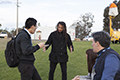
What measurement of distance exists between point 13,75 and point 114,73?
16.7ft

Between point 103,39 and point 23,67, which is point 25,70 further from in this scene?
point 103,39

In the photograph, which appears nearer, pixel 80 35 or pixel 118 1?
pixel 118 1

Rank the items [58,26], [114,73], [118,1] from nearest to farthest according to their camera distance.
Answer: [114,73]
[58,26]
[118,1]

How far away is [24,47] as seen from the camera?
3012 mm

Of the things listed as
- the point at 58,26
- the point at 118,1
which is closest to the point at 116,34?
the point at 58,26

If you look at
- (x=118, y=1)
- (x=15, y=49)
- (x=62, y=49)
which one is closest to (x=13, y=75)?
(x=62, y=49)

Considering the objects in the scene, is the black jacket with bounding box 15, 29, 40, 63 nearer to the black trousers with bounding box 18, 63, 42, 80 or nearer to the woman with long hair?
the black trousers with bounding box 18, 63, 42, 80

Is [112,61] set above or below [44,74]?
above

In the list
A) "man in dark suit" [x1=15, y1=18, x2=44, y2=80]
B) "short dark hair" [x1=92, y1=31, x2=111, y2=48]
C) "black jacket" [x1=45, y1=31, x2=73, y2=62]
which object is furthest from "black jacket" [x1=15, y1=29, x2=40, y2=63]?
"black jacket" [x1=45, y1=31, x2=73, y2=62]

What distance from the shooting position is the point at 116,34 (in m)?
19.9

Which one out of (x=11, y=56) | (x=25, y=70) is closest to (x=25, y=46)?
(x=11, y=56)

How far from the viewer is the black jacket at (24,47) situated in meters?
3.02

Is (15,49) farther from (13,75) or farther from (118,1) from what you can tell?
(118,1)

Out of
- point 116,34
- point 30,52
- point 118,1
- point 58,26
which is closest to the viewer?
point 30,52
